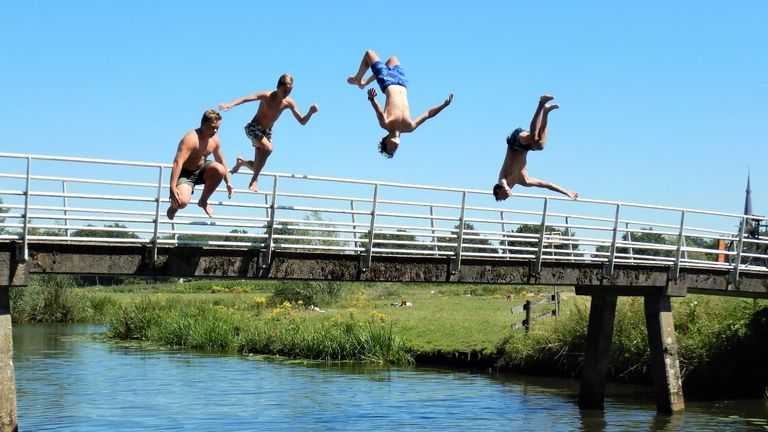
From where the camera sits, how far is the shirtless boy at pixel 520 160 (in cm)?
1998

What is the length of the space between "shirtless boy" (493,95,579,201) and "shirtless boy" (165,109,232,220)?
5.30m

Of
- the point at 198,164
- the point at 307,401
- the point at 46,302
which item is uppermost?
the point at 198,164

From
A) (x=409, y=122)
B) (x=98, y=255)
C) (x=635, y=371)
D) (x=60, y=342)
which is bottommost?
(x=60, y=342)

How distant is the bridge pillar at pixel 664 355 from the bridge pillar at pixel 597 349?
39.6 inches

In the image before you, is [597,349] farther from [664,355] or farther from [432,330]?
[432,330]

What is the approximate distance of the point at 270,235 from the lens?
64.3 feet

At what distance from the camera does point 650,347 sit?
2773cm

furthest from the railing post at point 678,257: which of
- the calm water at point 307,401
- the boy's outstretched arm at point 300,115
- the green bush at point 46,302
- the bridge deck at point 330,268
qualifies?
the green bush at point 46,302

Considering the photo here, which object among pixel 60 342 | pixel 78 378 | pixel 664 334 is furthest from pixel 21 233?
pixel 60 342

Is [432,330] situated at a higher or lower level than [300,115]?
lower

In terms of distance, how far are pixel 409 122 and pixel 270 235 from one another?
12.9 ft

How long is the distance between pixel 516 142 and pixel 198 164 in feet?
19.3

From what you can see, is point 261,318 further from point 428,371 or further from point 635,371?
point 635,371

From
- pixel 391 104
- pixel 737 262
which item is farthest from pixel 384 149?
pixel 737 262
